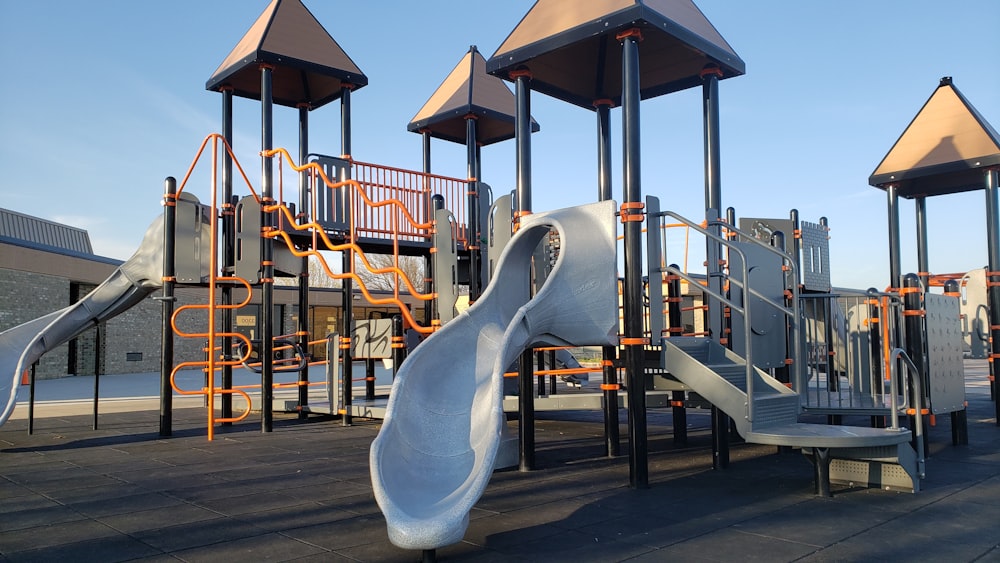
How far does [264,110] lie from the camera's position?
40.1 feet

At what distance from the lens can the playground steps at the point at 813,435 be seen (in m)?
6.28

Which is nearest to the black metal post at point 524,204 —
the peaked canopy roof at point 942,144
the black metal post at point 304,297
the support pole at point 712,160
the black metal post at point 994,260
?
the support pole at point 712,160

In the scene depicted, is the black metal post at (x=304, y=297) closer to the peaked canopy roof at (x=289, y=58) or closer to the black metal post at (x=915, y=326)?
the peaked canopy roof at (x=289, y=58)

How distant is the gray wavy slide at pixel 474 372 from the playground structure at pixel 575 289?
2 cm

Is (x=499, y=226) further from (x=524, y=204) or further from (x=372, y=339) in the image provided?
(x=372, y=339)

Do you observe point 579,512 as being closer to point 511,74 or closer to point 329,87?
point 511,74

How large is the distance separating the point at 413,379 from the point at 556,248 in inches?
139

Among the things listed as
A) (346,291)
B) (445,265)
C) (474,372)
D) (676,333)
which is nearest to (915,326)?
(676,333)

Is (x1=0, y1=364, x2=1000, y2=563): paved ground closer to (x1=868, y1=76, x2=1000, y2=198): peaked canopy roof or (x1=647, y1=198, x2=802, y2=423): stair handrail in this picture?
(x1=647, y1=198, x2=802, y2=423): stair handrail

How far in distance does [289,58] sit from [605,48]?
19.5 ft

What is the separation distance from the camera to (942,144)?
11898 millimetres

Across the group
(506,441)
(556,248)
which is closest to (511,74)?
(556,248)

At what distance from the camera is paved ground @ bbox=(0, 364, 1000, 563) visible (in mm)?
4801

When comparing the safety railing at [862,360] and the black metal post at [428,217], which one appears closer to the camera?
the safety railing at [862,360]
